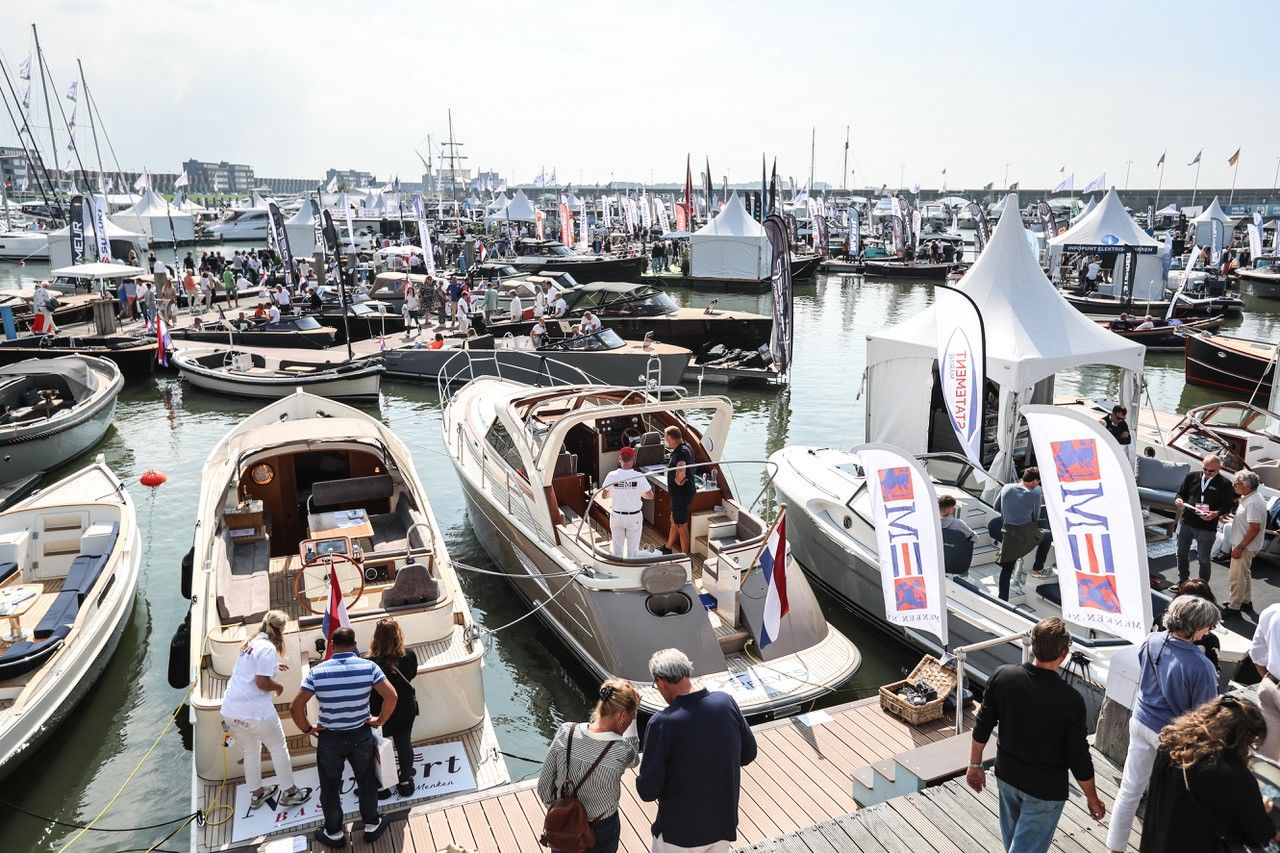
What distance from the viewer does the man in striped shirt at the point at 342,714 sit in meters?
5.43

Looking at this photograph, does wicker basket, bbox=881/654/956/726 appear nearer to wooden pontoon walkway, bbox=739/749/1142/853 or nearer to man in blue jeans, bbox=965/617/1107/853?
wooden pontoon walkway, bbox=739/749/1142/853

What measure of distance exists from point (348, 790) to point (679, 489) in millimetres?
4562

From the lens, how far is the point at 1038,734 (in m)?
4.09

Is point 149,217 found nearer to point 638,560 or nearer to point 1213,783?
point 638,560

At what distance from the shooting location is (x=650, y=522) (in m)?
11.1

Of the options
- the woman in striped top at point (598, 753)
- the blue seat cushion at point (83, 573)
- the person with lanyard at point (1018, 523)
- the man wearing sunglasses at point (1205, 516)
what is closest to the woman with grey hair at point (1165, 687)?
the woman in striped top at point (598, 753)

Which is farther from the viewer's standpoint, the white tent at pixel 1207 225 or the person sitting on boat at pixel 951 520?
the white tent at pixel 1207 225

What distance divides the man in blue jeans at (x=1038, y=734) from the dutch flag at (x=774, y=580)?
380 cm

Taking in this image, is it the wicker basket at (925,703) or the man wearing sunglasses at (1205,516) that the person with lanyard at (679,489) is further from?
the man wearing sunglasses at (1205,516)

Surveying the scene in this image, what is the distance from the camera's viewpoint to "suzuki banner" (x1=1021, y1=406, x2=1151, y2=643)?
5.93 meters

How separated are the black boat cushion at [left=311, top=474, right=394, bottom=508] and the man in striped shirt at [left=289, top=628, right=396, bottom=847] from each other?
534 cm

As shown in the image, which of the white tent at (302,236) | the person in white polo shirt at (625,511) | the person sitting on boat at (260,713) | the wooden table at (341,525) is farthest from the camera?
the white tent at (302,236)

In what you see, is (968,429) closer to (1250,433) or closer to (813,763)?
(813,763)

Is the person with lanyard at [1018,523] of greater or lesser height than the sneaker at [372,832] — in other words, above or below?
above
